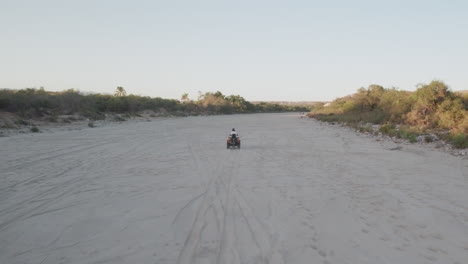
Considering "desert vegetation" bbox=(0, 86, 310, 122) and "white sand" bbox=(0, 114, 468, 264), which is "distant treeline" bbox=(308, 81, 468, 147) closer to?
"white sand" bbox=(0, 114, 468, 264)

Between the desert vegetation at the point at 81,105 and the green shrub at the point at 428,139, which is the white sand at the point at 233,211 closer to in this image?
the green shrub at the point at 428,139

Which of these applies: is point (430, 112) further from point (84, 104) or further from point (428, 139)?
point (84, 104)

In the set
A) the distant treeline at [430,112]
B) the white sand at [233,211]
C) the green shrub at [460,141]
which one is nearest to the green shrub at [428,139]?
the distant treeline at [430,112]

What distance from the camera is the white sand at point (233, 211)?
352 cm

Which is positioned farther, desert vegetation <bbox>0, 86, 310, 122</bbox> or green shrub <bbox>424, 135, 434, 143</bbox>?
desert vegetation <bbox>0, 86, 310, 122</bbox>

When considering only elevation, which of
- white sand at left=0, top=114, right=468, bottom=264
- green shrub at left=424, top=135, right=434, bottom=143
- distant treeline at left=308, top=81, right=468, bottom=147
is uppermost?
distant treeline at left=308, top=81, right=468, bottom=147

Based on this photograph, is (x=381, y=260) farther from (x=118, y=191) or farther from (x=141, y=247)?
(x=118, y=191)

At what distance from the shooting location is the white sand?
3.52m

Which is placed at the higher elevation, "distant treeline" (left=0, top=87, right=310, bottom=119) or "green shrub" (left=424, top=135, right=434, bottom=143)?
"distant treeline" (left=0, top=87, right=310, bottom=119)

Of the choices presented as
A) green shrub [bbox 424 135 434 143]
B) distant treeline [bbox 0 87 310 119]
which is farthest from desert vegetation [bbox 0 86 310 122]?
green shrub [bbox 424 135 434 143]

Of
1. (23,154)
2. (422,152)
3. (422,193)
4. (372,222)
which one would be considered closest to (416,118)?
(422,152)

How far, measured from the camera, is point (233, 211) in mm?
4918

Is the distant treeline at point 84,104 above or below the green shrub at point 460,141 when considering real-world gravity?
above

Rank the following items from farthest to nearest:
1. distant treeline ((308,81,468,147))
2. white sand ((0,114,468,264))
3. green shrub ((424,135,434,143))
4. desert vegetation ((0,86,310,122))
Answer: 1. desert vegetation ((0,86,310,122))
2. distant treeline ((308,81,468,147))
3. green shrub ((424,135,434,143))
4. white sand ((0,114,468,264))
